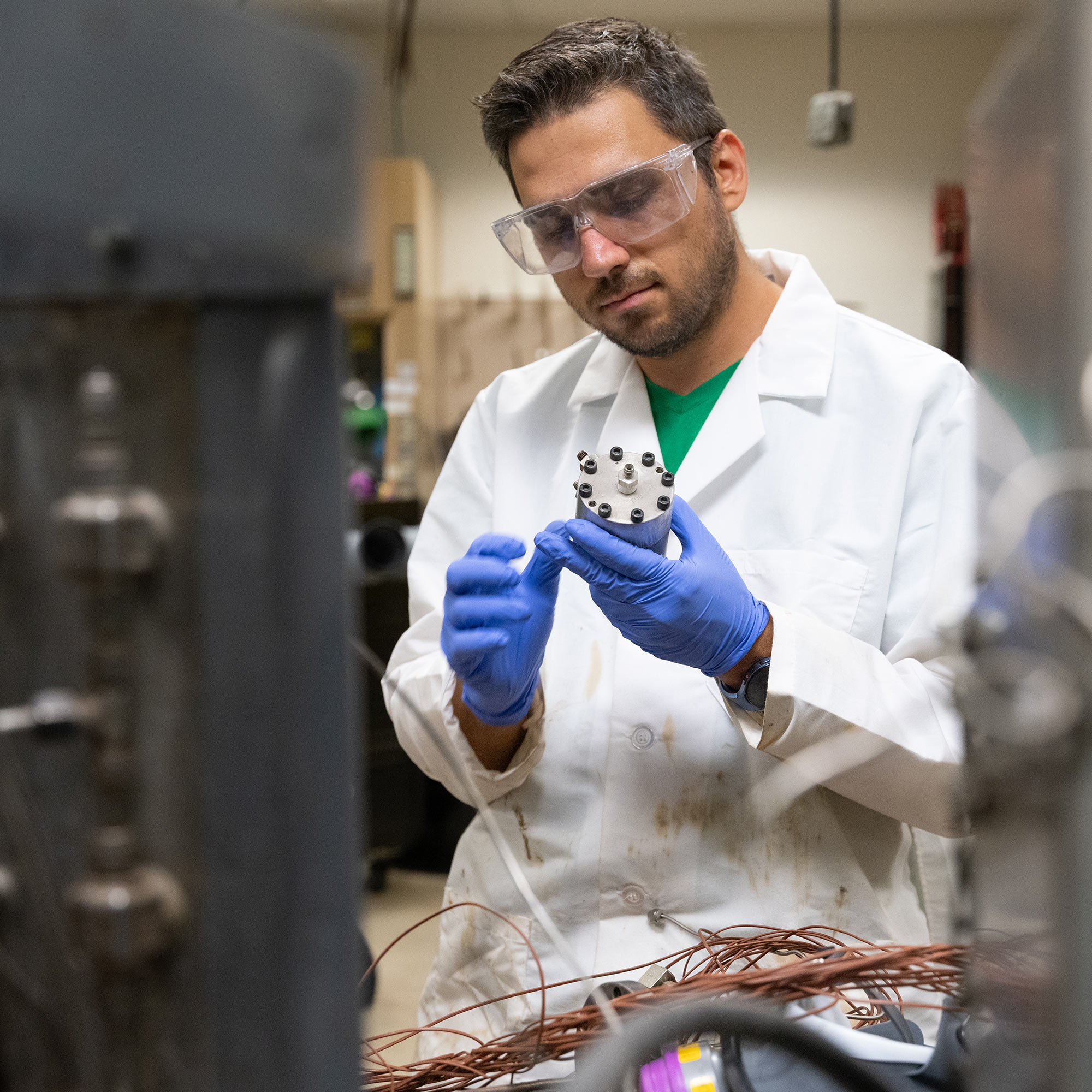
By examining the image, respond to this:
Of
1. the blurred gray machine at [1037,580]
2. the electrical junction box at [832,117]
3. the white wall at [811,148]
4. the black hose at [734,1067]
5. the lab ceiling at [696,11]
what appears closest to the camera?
the blurred gray machine at [1037,580]

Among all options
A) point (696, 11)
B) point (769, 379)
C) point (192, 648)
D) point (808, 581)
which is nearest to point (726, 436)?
point (769, 379)

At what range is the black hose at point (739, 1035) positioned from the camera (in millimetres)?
479

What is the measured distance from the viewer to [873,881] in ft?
3.79

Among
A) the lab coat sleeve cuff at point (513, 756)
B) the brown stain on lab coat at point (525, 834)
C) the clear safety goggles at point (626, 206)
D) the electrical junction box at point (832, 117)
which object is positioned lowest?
the brown stain on lab coat at point (525, 834)

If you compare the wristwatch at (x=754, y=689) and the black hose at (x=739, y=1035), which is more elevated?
the wristwatch at (x=754, y=689)

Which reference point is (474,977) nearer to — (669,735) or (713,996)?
(669,735)

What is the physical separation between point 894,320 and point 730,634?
430 cm

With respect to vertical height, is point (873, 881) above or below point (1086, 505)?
below

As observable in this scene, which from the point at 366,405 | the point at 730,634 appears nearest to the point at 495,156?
the point at 730,634

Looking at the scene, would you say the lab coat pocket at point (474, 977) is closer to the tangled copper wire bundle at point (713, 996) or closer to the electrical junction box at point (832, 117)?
the tangled copper wire bundle at point (713, 996)

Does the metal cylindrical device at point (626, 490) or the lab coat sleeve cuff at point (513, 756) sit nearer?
the metal cylindrical device at point (626, 490)

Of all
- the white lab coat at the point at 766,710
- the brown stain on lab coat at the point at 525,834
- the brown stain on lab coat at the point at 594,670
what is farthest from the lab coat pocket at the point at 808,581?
the brown stain on lab coat at the point at 525,834

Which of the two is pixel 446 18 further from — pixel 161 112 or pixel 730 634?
pixel 161 112

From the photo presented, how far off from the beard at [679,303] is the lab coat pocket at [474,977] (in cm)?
72
